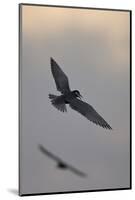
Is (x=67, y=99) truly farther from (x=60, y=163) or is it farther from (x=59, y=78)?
(x=60, y=163)

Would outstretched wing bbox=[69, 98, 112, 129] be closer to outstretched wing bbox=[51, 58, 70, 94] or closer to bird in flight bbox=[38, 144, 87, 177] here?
outstretched wing bbox=[51, 58, 70, 94]

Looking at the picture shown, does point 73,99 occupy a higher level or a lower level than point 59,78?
lower

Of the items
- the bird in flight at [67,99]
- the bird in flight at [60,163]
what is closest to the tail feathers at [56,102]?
the bird in flight at [67,99]

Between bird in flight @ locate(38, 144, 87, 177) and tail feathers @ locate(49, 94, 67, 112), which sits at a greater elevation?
tail feathers @ locate(49, 94, 67, 112)

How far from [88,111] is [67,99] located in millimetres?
190

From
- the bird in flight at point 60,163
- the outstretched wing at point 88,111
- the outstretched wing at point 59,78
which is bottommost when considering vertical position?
the bird in flight at point 60,163

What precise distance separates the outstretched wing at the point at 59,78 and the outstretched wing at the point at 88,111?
119mm

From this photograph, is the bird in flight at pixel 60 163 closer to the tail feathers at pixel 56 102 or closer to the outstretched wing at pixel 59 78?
the tail feathers at pixel 56 102

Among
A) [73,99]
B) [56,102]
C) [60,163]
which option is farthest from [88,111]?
[60,163]

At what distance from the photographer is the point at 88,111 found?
386 centimetres

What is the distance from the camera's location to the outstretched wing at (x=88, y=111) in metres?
3.82

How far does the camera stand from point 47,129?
3.72 m

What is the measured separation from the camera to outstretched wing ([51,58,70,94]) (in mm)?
3740

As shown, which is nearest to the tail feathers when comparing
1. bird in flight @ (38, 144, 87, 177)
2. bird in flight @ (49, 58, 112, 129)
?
bird in flight @ (49, 58, 112, 129)
